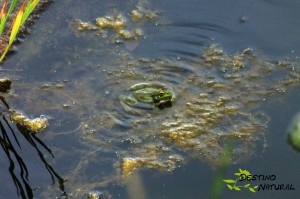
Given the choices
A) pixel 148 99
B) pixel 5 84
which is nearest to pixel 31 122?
pixel 5 84

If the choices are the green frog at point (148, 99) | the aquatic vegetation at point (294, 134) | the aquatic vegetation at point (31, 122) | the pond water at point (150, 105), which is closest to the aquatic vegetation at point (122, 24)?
the pond water at point (150, 105)

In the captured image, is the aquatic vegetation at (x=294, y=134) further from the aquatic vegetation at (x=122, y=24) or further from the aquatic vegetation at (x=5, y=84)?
the aquatic vegetation at (x=5, y=84)

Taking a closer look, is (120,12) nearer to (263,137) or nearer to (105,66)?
(105,66)

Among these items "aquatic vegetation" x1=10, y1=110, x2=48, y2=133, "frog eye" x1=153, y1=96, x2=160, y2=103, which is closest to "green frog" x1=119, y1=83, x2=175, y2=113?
"frog eye" x1=153, y1=96, x2=160, y2=103

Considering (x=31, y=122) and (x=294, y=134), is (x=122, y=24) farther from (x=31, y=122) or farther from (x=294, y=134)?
(x=294, y=134)

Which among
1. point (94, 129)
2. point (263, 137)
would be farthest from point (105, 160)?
point (263, 137)

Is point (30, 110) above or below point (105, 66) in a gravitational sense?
below

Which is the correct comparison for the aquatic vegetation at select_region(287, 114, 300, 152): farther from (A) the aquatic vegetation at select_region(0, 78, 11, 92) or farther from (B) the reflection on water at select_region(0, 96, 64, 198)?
(A) the aquatic vegetation at select_region(0, 78, 11, 92)
